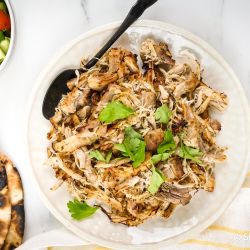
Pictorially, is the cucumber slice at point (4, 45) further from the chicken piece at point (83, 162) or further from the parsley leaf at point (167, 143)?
the parsley leaf at point (167, 143)

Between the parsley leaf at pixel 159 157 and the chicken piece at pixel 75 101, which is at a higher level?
the chicken piece at pixel 75 101

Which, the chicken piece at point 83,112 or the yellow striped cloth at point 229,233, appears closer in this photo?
the chicken piece at point 83,112

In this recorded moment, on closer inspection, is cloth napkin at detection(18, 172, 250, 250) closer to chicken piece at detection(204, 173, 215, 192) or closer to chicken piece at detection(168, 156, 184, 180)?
chicken piece at detection(204, 173, 215, 192)

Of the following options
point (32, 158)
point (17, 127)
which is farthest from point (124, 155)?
point (17, 127)

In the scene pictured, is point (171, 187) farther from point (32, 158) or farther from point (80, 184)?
point (32, 158)

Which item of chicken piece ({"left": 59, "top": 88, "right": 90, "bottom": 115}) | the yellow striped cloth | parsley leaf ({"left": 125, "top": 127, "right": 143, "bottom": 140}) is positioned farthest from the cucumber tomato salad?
the yellow striped cloth

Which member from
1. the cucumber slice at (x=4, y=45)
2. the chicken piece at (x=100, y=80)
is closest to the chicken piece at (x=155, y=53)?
the chicken piece at (x=100, y=80)
